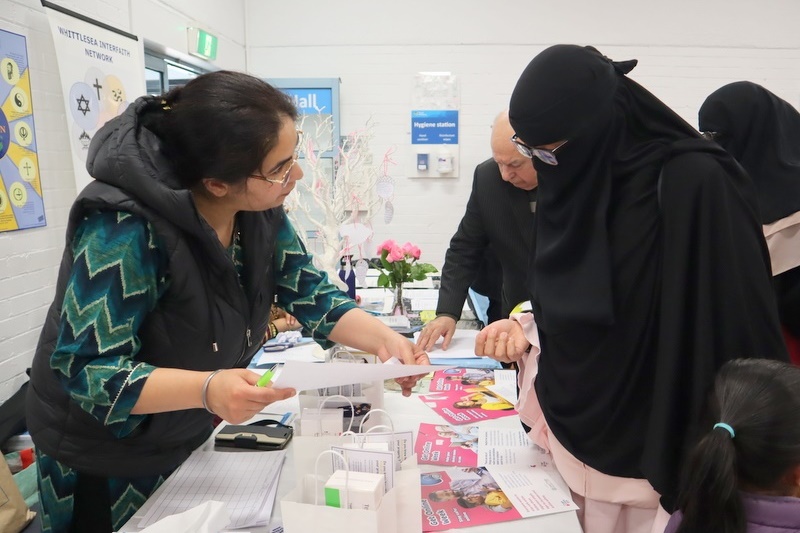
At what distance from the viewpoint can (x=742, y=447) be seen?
36.3 inches

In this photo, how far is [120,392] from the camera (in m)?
0.99

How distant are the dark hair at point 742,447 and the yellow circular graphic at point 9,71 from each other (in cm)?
271

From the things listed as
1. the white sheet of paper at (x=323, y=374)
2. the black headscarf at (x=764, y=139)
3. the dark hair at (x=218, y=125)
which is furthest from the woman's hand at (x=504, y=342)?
the black headscarf at (x=764, y=139)

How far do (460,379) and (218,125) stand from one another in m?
1.08

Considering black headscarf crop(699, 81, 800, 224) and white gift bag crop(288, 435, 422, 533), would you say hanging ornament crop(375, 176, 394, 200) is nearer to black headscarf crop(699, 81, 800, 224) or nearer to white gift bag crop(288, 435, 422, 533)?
black headscarf crop(699, 81, 800, 224)

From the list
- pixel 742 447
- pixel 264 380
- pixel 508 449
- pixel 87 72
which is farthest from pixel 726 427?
pixel 87 72

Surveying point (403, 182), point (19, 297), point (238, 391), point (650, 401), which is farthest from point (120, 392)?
point (403, 182)

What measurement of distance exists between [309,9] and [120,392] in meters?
4.71

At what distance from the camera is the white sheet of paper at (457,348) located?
1955 millimetres

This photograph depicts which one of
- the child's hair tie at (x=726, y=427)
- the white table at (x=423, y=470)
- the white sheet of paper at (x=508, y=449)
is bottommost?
the white table at (x=423, y=470)

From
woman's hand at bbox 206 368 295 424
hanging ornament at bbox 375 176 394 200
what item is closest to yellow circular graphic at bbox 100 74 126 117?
hanging ornament at bbox 375 176 394 200

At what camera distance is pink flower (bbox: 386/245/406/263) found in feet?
8.03

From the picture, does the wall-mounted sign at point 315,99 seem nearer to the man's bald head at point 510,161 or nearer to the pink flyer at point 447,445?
the man's bald head at point 510,161

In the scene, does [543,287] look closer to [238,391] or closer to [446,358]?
[238,391]
